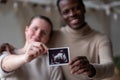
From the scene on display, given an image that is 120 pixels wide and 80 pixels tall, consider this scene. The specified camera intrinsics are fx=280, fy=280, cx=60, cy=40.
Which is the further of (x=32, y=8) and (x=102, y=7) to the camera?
(x=102, y=7)

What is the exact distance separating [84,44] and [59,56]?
202mm

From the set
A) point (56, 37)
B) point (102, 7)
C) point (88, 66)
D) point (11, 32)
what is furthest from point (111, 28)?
point (88, 66)

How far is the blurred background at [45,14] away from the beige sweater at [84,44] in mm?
1546

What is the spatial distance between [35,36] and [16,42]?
6.72 feet

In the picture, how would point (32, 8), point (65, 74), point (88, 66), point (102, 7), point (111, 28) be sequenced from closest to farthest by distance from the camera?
point (88, 66) → point (65, 74) → point (32, 8) → point (102, 7) → point (111, 28)

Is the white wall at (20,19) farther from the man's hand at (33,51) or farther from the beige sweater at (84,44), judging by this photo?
the man's hand at (33,51)

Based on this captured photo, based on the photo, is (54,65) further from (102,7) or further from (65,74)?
(102,7)

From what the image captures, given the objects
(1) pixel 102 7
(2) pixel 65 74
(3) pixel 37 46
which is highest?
(1) pixel 102 7

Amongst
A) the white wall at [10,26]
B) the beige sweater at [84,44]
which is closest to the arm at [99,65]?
the beige sweater at [84,44]

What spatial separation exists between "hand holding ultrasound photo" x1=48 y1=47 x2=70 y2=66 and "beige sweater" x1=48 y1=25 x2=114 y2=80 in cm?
13

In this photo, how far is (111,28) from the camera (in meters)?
4.33

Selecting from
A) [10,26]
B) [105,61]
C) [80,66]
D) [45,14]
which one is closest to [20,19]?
[10,26]

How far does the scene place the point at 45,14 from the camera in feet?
11.7

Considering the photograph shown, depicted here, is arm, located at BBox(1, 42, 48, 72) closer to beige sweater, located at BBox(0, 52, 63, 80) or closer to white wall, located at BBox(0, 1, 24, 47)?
beige sweater, located at BBox(0, 52, 63, 80)
